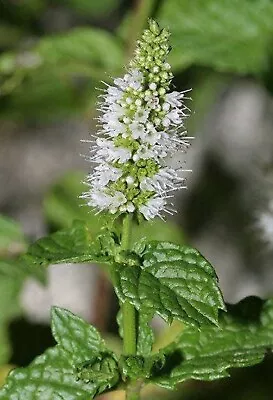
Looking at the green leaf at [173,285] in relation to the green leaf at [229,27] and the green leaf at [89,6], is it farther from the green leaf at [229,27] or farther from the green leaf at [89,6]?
the green leaf at [89,6]

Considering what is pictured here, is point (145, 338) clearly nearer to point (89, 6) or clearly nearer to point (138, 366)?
point (138, 366)

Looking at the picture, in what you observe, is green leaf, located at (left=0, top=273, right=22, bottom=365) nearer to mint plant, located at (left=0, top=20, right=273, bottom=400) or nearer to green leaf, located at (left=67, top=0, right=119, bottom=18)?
mint plant, located at (left=0, top=20, right=273, bottom=400)

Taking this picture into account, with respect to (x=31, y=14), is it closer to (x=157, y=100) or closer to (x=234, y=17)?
(x=234, y=17)

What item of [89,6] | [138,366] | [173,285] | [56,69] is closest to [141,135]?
[173,285]

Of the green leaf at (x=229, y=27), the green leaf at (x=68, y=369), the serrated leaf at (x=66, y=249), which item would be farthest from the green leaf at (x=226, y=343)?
the green leaf at (x=229, y=27)

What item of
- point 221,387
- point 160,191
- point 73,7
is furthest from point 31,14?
point 160,191

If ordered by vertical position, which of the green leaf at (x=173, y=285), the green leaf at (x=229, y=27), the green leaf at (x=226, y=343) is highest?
the green leaf at (x=229, y=27)

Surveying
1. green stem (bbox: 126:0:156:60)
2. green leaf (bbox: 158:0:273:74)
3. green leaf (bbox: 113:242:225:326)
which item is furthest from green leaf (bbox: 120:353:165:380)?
green stem (bbox: 126:0:156:60)
